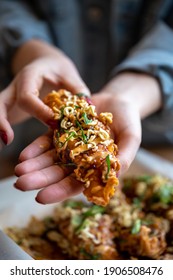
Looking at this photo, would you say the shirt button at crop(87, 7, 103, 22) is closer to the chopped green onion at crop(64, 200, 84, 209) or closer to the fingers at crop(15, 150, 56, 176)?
the chopped green onion at crop(64, 200, 84, 209)

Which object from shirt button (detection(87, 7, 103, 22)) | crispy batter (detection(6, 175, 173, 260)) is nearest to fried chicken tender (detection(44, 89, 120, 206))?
crispy batter (detection(6, 175, 173, 260))

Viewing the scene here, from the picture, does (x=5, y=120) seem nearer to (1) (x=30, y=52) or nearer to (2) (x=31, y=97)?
(2) (x=31, y=97)

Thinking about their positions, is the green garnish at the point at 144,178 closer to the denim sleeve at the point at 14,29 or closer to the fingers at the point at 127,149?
the fingers at the point at 127,149

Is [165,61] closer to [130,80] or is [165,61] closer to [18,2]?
[130,80]

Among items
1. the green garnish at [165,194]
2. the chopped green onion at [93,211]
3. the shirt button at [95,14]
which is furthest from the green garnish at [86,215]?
the shirt button at [95,14]

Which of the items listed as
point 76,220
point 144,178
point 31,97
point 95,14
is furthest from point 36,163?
point 95,14
